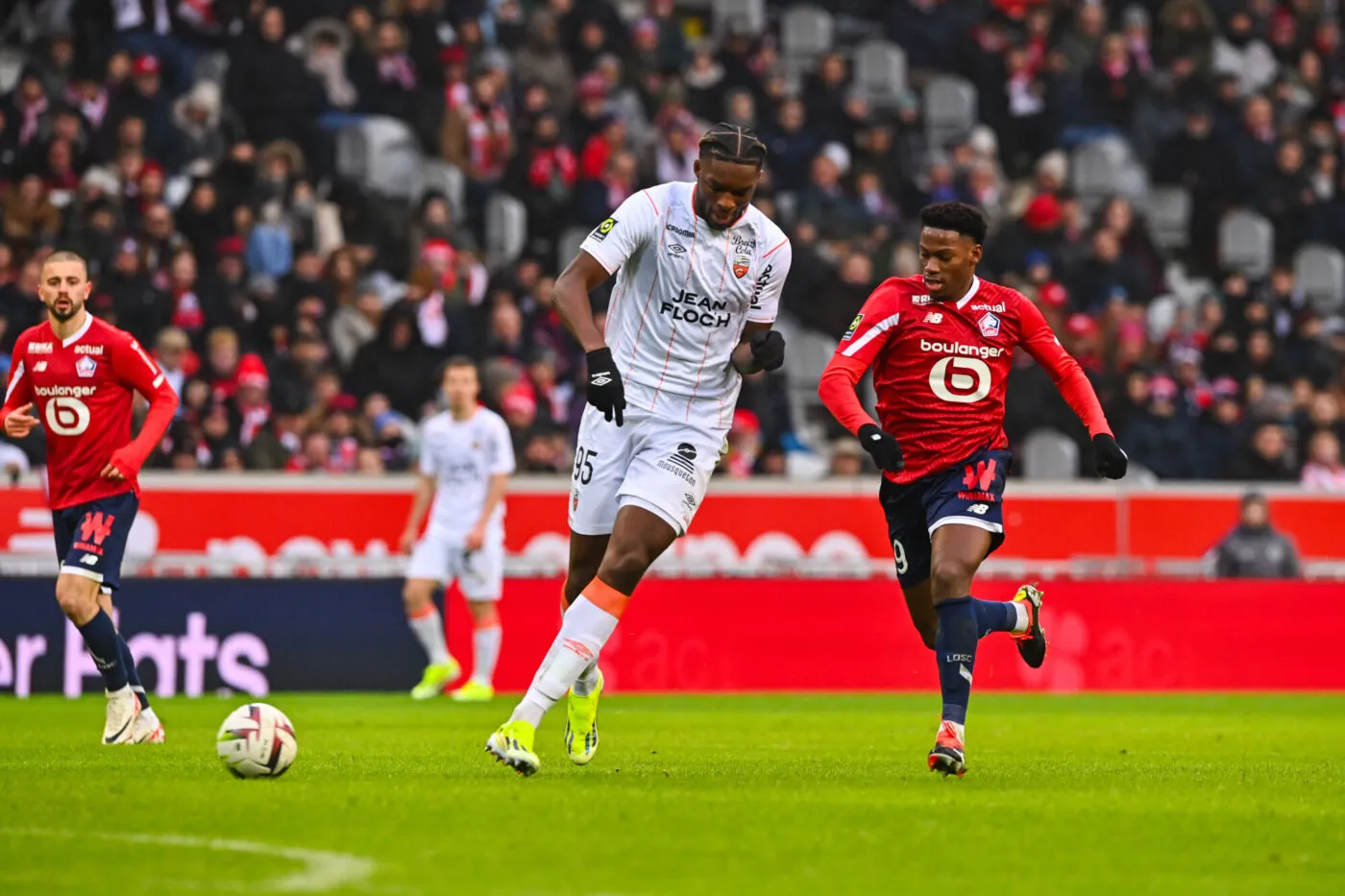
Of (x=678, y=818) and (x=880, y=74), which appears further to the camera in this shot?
(x=880, y=74)

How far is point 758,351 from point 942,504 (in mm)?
1168

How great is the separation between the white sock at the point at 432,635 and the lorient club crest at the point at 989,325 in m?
8.40

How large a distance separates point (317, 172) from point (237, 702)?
26.1 feet

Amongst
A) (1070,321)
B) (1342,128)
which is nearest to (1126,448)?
(1070,321)

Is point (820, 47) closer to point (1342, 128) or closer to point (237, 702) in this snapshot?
point (1342, 128)

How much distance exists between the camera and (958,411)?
9.66 meters

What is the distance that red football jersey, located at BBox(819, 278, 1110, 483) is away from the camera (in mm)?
9633

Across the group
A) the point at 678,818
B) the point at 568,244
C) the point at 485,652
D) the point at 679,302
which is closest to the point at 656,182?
the point at 568,244

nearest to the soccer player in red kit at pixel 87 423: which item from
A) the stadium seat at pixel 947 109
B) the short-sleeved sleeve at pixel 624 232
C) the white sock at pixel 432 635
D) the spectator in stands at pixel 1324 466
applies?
the short-sleeved sleeve at pixel 624 232

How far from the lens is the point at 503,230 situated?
2275 centimetres

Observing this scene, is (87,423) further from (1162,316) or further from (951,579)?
(1162,316)

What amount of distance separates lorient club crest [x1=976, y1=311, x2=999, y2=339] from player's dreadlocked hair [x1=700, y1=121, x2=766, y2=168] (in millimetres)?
1449

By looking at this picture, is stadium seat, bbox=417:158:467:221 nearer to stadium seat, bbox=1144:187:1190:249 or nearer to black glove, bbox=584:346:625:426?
stadium seat, bbox=1144:187:1190:249

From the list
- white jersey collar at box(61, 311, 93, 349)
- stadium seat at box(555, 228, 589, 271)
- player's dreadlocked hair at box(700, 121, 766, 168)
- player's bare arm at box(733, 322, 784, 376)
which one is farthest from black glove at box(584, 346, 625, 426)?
stadium seat at box(555, 228, 589, 271)
